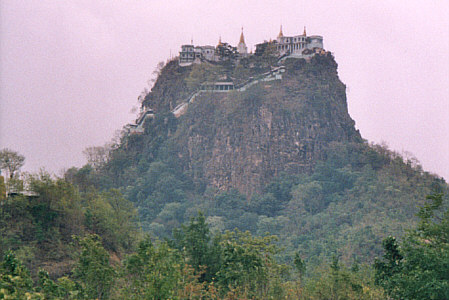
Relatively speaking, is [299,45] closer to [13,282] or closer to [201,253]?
[201,253]

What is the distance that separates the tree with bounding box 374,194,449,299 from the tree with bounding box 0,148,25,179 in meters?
38.3

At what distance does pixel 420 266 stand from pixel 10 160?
138 feet

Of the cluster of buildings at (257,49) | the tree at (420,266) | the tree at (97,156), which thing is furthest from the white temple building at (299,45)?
the tree at (420,266)

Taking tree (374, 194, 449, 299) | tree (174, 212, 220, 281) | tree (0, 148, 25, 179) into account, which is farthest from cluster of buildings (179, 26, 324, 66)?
tree (374, 194, 449, 299)

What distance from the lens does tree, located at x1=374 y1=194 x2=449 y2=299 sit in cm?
2241

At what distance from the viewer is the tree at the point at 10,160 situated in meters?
57.2

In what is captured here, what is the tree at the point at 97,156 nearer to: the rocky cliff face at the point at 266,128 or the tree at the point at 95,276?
the rocky cliff face at the point at 266,128

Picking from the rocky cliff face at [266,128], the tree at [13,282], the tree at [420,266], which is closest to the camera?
the tree at [13,282]

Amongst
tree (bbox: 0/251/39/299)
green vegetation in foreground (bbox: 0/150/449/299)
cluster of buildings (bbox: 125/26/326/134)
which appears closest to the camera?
tree (bbox: 0/251/39/299)

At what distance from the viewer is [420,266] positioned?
76.0ft

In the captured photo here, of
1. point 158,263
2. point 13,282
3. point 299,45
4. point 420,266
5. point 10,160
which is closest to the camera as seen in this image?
point 13,282

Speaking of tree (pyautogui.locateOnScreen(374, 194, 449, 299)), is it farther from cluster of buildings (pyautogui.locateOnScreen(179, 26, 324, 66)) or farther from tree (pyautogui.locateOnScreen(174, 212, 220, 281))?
cluster of buildings (pyautogui.locateOnScreen(179, 26, 324, 66))

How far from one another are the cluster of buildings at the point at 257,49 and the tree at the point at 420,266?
61.8 metres

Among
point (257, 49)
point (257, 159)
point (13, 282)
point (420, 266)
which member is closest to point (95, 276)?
point (13, 282)
